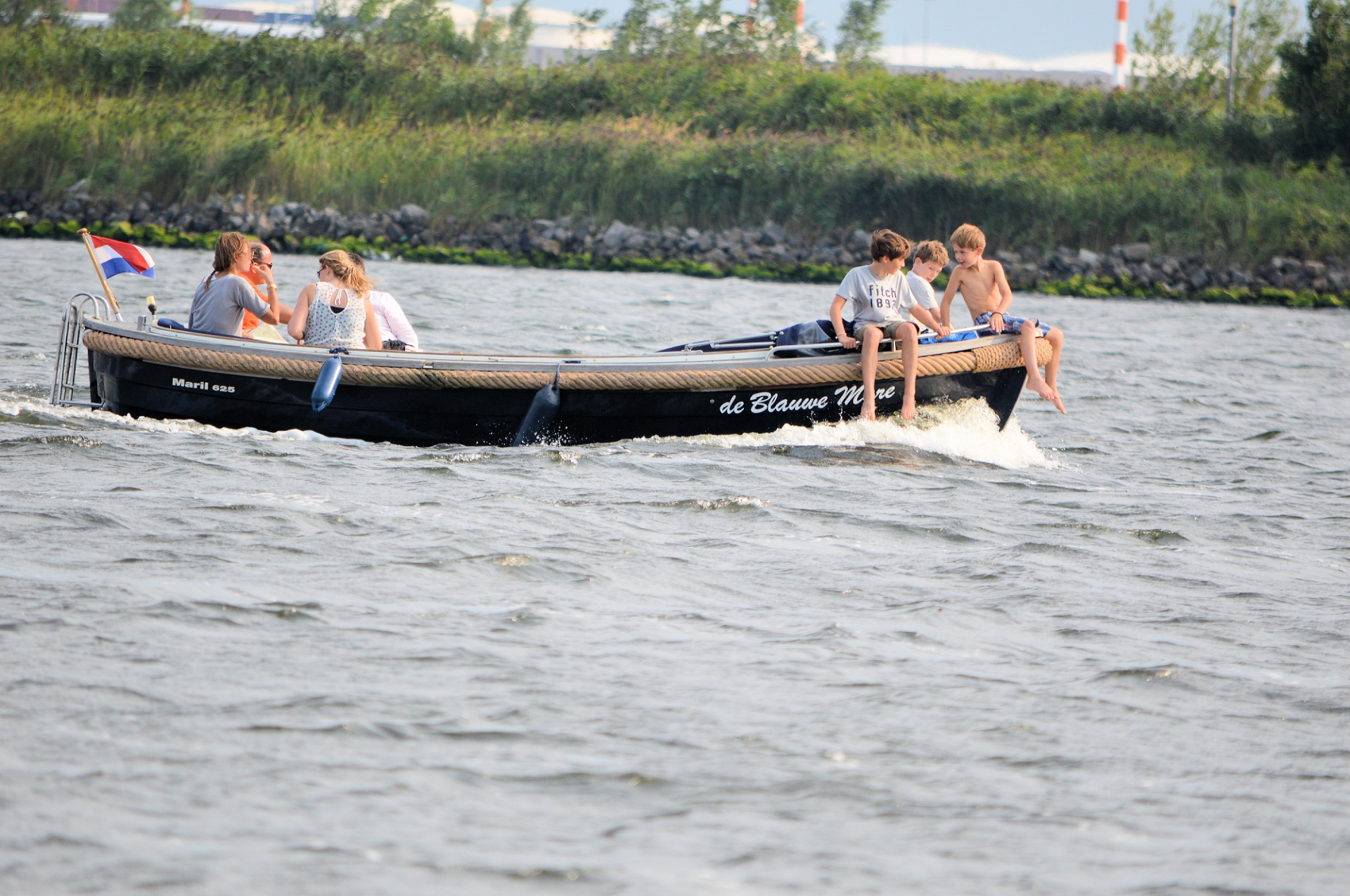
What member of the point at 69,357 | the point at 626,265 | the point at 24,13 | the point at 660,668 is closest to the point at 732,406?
the point at 660,668

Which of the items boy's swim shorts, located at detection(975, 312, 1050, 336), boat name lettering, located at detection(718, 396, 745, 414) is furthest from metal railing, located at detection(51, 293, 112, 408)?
boy's swim shorts, located at detection(975, 312, 1050, 336)

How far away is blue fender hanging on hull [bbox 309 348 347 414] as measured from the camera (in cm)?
823

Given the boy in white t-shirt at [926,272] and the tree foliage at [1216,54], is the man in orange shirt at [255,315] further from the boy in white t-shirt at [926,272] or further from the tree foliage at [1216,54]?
the tree foliage at [1216,54]

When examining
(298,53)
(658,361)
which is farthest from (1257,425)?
(298,53)

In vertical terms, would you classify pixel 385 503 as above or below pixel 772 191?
below

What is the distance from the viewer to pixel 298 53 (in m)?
33.1

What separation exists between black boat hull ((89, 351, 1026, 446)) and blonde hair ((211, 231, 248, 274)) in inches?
30.3

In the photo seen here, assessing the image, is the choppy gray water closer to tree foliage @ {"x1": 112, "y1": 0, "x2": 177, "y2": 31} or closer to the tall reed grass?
the tall reed grass

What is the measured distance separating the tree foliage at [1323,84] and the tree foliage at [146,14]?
32.7 meters

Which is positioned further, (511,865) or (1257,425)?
(1257,425)

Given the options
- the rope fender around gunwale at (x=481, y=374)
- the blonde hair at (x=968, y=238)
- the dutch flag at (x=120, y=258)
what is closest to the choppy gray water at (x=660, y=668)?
the rope fender around gunwale at (x=481, y=374)

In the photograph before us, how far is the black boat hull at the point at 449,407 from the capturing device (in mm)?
8500

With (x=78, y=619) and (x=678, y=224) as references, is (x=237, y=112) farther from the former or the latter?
(x=78, y=619)

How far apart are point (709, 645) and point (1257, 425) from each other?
852cm
